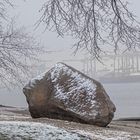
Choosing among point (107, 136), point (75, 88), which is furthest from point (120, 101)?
point (107, 136)

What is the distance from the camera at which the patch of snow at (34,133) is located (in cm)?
692

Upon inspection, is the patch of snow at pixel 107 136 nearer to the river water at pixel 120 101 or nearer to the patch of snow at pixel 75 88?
the patch of snow at pixel 75 88

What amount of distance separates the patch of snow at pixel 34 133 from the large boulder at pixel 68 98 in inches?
119

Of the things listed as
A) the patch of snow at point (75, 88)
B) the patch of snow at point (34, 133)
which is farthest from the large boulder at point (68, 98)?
the patch of snow at point (34, 133)

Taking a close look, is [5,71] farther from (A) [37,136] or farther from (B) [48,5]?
(A) [37,136]

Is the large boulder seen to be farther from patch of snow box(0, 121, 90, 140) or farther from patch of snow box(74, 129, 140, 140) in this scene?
patch of snow box(0, 121, 90, 140)

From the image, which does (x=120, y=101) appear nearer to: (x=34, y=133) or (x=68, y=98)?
(x=68, y=98)

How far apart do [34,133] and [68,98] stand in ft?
11.4

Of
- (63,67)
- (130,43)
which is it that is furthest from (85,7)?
(63,67)

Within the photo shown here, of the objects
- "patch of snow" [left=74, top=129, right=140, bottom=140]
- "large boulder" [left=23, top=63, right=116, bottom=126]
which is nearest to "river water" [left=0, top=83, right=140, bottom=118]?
"large boulder" [left=23, top=63, right=116, bottom=126]

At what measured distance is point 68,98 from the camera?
34.3ft

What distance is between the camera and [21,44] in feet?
71.4

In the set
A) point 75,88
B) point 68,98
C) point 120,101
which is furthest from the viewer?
point 120,101

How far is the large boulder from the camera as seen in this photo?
34.0ft
